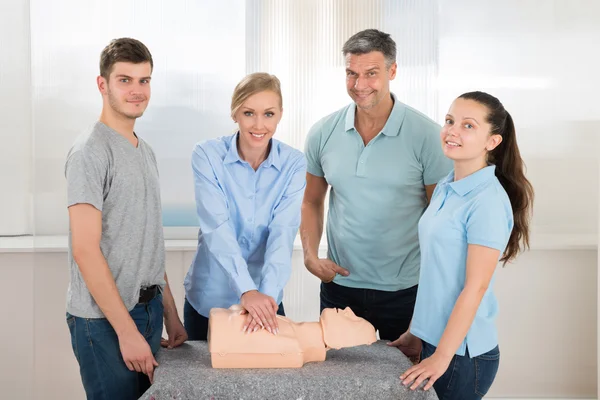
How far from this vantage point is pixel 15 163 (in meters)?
3.12

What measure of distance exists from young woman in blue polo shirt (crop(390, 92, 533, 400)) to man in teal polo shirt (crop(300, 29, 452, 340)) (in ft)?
1.40

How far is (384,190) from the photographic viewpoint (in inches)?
84.6

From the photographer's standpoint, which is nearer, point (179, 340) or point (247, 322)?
point (247, 322)

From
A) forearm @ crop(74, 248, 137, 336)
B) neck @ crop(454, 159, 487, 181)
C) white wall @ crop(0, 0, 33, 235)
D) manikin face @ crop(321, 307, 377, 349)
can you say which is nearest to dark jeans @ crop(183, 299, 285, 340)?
forearm @ crop(74, 248, 137, 336)

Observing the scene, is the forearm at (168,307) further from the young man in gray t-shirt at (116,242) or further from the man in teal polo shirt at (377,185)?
the man in teal polo shirt at (377,185)

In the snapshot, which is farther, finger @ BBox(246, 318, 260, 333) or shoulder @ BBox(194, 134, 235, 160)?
shoulder @ BBox(194, 134, 235, 160)

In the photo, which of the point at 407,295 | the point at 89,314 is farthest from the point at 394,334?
the point at 89,314

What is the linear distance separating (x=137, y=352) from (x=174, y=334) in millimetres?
233

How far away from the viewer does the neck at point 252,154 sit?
1.84m

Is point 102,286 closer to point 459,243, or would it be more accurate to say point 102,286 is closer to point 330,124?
point 459,243

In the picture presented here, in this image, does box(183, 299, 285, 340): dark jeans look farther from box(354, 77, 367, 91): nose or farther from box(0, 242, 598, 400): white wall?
box(0, 242, 598, 400): white wall

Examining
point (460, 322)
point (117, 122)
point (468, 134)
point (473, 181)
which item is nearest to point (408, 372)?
point (460, 322)

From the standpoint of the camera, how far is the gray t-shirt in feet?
5.19

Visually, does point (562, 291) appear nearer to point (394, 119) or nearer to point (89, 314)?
point (394, 119)
